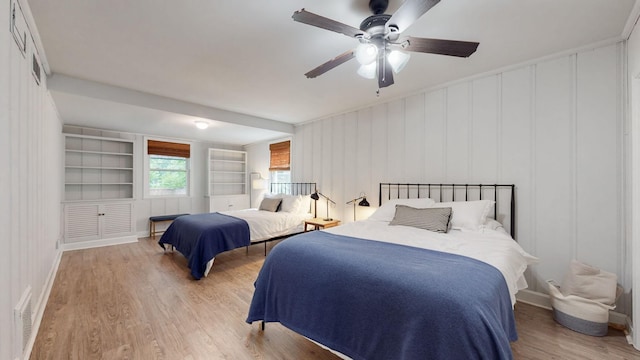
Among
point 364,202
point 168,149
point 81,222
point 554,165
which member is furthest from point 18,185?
point 168,149

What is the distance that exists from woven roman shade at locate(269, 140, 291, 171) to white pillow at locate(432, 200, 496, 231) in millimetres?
3668

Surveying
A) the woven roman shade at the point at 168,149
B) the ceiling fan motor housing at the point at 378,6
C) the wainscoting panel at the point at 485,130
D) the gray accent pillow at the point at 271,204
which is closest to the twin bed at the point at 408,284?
the wainscoting panel at the point at 485,130

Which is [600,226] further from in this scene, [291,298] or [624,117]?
[291,298]

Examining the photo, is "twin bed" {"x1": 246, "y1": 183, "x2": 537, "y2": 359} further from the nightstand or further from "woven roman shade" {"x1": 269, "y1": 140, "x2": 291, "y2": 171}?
"woven roman shade" {"x1": 269, "y1": 140, "x2": 291, "y2": 171}

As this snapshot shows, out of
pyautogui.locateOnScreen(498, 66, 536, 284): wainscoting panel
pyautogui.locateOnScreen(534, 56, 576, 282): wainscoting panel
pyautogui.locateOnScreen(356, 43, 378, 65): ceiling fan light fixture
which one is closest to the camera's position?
pyautogui.locateOnScreen(356, 43, 378, 65): ceiling fan light fixture

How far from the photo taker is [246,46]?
91.0 inches

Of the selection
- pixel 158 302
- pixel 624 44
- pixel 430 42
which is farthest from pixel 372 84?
pixel 158 302

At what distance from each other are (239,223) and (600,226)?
3990 mm

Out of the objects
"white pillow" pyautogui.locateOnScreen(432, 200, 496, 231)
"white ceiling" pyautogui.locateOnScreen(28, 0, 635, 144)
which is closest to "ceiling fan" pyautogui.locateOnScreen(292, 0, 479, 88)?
"white ceiling" pyautogui.locateOnScreen(28, 0, 635, 144)

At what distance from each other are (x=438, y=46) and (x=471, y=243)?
151 cm

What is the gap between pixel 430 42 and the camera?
5.52ft

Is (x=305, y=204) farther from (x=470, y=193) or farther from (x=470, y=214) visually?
(x=470, y=214)

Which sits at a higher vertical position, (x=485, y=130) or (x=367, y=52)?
(x=367, y=52)

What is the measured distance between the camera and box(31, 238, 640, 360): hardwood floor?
184 centimetres
